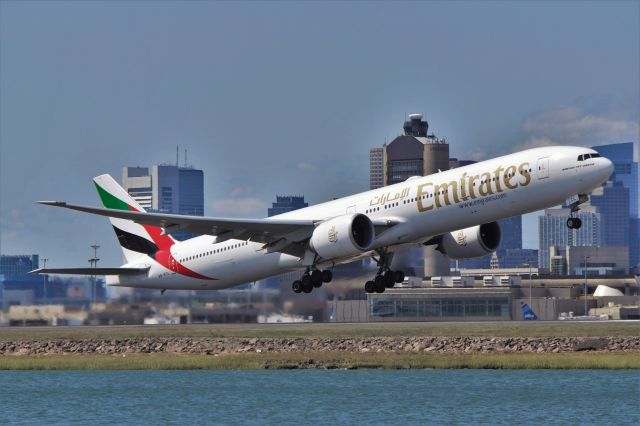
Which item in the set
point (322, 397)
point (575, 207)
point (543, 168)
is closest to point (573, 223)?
point (575, 207)

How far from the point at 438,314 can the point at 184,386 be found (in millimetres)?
66407

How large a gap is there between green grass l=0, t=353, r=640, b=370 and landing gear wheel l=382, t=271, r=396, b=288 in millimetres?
5864

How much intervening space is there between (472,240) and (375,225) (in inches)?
278

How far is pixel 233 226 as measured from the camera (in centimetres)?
6700

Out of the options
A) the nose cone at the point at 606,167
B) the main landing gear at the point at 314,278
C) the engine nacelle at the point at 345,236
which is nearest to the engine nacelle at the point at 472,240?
the engine nacelle at the point at 345,236

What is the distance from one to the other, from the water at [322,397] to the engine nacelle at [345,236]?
265 inches

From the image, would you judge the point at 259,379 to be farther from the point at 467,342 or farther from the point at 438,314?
the point at 438,314

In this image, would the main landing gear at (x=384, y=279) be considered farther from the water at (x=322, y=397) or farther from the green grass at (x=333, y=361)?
the green grass at (x=333, y=361)

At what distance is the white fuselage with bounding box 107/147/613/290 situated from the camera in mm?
59844

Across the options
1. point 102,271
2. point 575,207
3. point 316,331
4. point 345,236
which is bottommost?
point 316,331

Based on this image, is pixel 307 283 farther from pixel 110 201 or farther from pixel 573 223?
pixel 110 201

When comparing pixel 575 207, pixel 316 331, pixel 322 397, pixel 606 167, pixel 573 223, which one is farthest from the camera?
pixel 316 331

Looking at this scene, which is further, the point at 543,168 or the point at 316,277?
the point at 316,277

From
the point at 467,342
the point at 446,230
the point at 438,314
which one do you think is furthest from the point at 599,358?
the point at 438,314
